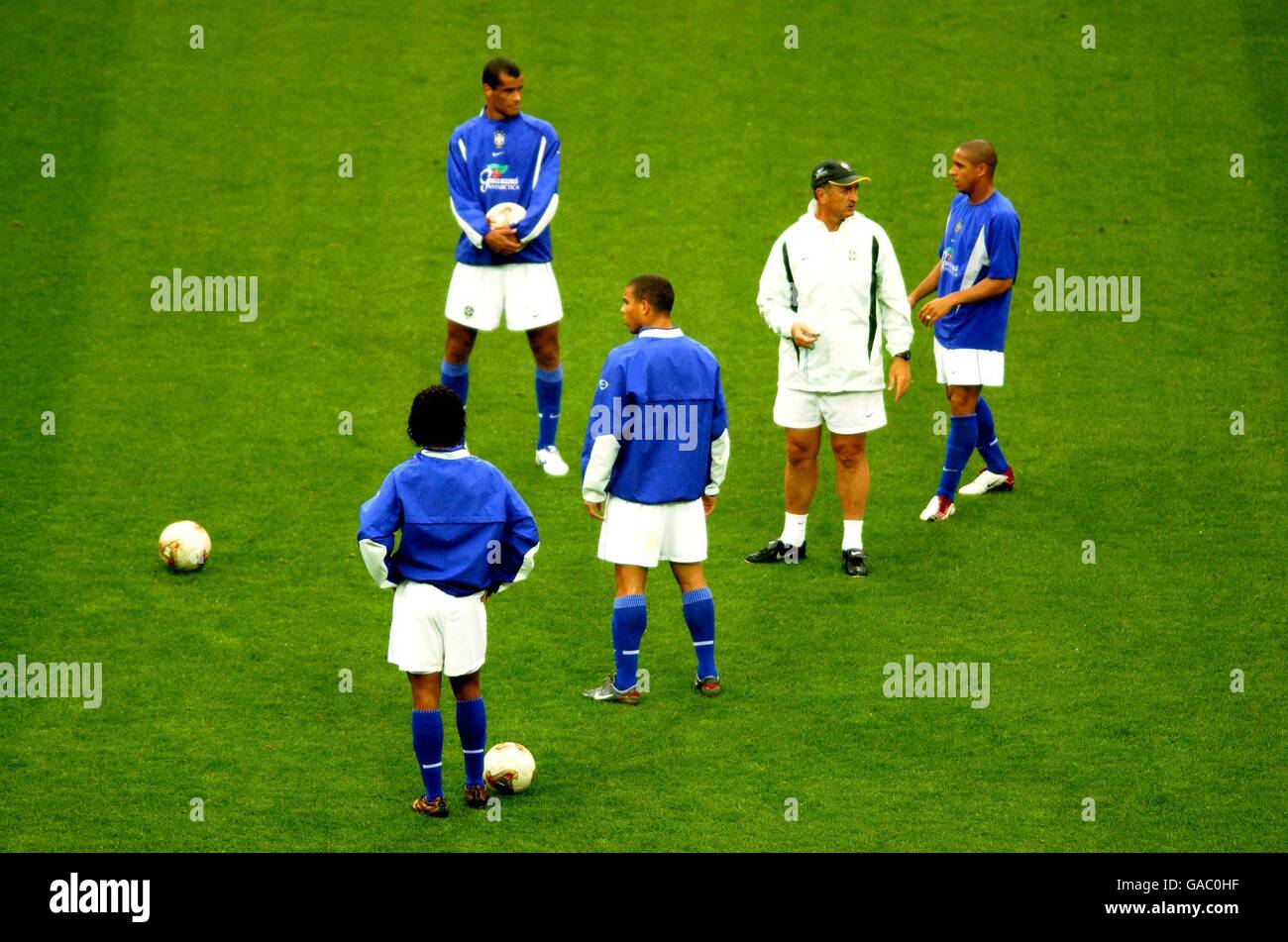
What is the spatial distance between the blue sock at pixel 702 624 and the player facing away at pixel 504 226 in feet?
10.1

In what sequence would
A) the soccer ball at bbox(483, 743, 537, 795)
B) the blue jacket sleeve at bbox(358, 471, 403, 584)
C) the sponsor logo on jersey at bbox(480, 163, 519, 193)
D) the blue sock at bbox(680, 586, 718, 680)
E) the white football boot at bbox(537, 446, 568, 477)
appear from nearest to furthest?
the blue jacket sleeve at bbox(358, 471, 403, 584), the soccer ball at bbox(483, 743, 537, 795), the blue sock at bbox(680, 586, 718, 680), the sponsor logo on jersey at bbox(480, 163, 519, 193), the white football boot at bbox(537, 446, 568, 477)

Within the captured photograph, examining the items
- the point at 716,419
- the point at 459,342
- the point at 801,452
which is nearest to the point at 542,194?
the point at 459,342

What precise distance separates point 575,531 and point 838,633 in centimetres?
207

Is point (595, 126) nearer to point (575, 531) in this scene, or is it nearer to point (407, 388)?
point (407, 388)

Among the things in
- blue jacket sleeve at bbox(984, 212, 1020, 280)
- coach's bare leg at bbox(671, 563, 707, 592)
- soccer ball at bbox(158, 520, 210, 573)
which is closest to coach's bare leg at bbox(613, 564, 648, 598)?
coach's bare leg at bbox(671, 563, 707, 592)

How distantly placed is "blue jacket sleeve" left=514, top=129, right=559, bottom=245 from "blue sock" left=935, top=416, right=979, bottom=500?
9.60ft

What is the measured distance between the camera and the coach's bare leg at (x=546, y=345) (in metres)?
10.9

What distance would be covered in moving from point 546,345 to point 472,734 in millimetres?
4238

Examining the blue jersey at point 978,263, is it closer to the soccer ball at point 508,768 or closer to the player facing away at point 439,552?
the player facing away at point 439,552

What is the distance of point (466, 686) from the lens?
714 centimetres

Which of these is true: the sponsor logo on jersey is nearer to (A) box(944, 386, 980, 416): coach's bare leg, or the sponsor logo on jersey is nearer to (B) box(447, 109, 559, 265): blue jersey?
(B) box(447, 109, 559, 265): blue jersey

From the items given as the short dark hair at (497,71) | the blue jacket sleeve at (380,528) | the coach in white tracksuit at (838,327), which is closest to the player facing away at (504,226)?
the short dark hair at (497,71)

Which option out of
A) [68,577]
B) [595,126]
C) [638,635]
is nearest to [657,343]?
[638,635]

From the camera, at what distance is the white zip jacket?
9.45 meters
